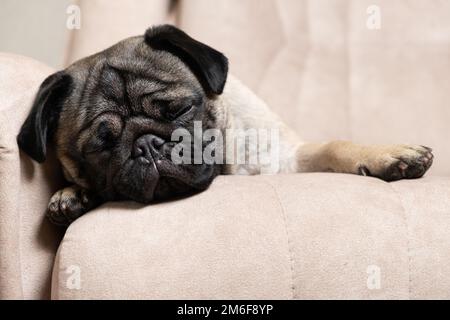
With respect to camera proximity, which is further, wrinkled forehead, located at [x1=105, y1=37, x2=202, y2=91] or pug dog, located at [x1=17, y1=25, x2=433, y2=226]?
wrinkled forehead, located at [x1=105, y1=37, x2=202, y2=91]

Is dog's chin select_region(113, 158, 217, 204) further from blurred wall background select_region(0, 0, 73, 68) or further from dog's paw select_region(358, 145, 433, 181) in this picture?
blurred wall background select_region(0, 0, 73, 68)

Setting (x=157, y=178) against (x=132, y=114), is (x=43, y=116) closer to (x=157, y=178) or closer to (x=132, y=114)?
(x=132, y=114)

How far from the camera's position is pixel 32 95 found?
1626 millimetres

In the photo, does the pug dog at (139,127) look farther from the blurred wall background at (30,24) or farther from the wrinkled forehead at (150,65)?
the blurred wall background at (30,24)

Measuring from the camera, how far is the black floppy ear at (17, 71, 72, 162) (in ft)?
4.92

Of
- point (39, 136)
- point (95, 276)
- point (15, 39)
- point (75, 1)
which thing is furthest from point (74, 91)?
point (15, 39)

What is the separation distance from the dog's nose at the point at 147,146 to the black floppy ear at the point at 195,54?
27 centimetres

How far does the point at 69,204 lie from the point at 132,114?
0.99 feet

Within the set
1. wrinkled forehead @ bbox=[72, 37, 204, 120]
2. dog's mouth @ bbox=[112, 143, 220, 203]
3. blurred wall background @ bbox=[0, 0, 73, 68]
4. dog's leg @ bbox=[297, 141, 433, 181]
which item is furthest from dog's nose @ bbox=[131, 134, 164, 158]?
blurred wall background @ bbox=[0, 0, 73, 68]

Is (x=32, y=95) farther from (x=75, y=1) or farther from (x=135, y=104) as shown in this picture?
(x=75, y=1)

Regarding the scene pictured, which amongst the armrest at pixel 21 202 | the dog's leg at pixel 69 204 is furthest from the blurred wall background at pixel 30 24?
the dog's leg at pixel 69 204

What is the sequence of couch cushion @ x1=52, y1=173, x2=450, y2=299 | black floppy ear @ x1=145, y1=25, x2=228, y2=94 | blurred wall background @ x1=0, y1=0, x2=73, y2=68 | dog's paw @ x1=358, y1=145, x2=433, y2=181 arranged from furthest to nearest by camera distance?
blurred wall background @ x1=0, y1=0, x2=73, y2=68 → black floppy ear @ x1=145, y1=25, x2=228, y2=94 → dog's paw @ x1=358, y1=145, x2=433, y2=181 → couch cushion @ x1=52, y1=173, x2=450, y2=299

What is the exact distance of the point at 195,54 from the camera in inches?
67.4
